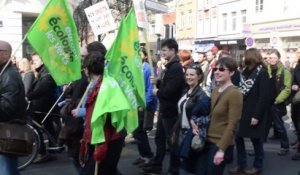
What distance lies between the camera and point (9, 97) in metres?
4.91

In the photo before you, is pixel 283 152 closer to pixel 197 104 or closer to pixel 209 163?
pixel 197 104

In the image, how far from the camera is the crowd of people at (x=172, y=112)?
15.6ft

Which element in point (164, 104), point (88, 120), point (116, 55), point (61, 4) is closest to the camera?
point (88, 120)

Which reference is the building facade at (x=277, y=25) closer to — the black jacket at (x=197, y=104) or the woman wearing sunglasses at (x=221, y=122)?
the black jacket at (x=197, y=104)

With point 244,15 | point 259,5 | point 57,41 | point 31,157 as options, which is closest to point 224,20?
point 244,15

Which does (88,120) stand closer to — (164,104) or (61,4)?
(61,4)

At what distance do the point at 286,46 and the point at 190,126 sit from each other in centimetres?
3085

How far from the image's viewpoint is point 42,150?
807cm

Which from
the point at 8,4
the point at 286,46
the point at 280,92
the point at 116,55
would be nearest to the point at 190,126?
the point at 116,55

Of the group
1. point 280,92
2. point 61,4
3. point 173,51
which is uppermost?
point 61,4

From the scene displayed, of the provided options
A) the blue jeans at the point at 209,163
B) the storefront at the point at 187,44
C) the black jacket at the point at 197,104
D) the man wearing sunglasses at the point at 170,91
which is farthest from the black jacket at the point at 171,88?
the storefront at the point at 187,44

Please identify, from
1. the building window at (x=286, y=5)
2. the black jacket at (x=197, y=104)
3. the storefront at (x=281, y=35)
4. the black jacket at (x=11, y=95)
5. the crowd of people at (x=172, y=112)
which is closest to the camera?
the crowd of people at (x=172, y=112)

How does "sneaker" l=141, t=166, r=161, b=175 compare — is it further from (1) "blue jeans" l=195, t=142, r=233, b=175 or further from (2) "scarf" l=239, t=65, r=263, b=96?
(1) "blue jeans" l=195, t=142, r=233, b=175

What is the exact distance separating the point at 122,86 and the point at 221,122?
42.9 inches
